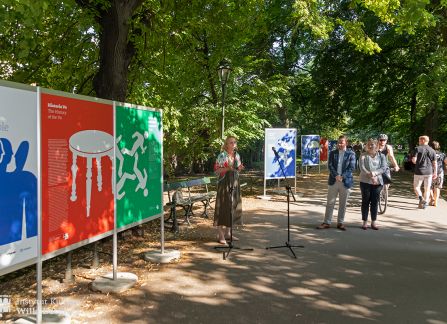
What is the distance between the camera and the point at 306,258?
6730mm

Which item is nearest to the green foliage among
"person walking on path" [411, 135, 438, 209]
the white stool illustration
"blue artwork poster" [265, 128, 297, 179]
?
the white stool illustration

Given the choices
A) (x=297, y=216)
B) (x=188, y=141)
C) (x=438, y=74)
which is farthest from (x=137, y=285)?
(x=438, y=74)

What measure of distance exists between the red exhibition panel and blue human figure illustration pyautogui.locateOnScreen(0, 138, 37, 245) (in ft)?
0.58

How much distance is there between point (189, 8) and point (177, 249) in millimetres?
6073

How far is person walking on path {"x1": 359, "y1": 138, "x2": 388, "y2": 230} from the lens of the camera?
342 inches

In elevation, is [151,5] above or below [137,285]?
above

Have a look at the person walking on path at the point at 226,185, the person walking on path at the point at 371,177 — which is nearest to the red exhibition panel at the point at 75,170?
the person walking on path at the point at 226,185

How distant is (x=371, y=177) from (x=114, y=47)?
5.56 m

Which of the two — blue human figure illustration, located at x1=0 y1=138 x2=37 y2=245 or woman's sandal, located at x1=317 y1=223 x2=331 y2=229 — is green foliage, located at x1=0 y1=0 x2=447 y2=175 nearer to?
blue human figure illustration, located at x1=0 y1=138 x2=37 y2=245

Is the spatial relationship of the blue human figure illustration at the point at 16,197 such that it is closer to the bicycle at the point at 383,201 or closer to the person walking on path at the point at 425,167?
the bicycle at the point at 383,201

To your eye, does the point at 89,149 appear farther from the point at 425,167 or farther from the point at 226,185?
the point at 425,167

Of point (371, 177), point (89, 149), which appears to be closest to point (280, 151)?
point (371, 177)

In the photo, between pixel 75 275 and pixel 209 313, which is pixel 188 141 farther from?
pixel 209 313

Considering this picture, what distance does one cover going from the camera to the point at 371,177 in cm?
866
